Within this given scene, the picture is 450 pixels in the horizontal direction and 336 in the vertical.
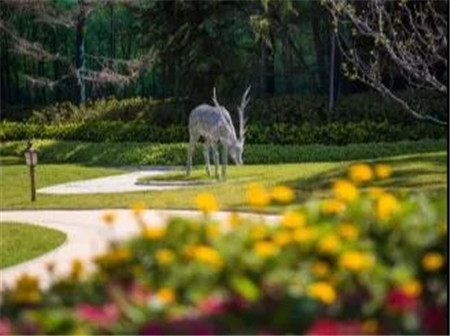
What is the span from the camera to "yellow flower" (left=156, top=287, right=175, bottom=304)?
297 centimetres

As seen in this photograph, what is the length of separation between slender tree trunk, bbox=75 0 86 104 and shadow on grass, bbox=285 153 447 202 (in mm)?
14643

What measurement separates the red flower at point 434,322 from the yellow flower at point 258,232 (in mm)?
660

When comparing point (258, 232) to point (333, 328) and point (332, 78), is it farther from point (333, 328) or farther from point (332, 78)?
point (332, 78)

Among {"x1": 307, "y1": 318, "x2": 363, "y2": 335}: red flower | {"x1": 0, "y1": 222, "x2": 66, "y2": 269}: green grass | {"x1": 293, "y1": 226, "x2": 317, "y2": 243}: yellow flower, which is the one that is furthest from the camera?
{"x1": 0, "y1": 222, "x2": 66, "y2": 269}: green grass

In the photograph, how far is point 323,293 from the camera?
2887 millimetres

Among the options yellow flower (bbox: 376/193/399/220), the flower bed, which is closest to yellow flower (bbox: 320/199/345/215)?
the flower bed

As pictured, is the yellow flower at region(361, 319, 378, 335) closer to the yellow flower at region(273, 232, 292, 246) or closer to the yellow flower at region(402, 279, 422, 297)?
the yellow flower at region(402, 279, 422, 297)

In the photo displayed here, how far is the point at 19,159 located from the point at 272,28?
25.1 ft

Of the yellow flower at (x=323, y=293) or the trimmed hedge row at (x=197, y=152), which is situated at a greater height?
the yellow flower at (x=323, y=293)

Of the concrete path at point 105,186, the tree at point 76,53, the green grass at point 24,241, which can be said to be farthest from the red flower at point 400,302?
the tree at point 76,53

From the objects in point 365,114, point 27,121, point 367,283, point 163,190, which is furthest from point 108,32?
point 367,283

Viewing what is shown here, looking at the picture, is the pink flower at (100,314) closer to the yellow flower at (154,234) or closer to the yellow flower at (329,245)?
the yellow flower at (154,234)

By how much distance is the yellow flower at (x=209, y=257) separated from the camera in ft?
10.1

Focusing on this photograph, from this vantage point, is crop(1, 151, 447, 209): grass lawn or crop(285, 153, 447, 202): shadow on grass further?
crop(1, 151, 447, 209): grass lawn
